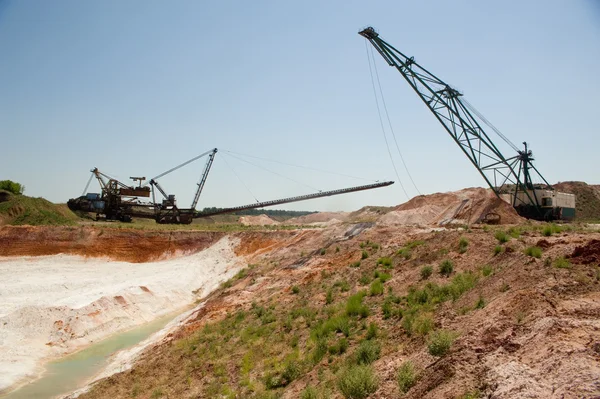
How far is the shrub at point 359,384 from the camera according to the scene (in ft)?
32.3

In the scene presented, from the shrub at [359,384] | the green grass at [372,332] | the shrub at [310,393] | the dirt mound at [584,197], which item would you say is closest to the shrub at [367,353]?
the green grass at [372,332]

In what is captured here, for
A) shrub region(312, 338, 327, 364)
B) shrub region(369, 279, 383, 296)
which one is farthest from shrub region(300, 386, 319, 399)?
shrub region(369, 279, 383, 296)

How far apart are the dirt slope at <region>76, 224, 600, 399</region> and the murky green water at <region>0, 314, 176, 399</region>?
323 cm

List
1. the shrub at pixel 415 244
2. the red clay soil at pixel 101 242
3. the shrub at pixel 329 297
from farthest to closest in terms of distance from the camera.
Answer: the red clay soil at pixel 101 242 < the shrub at pixel 415 244 < the shrub at pixel 329 297

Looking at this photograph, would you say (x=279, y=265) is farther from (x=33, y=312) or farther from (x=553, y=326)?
(x=553, y=326)

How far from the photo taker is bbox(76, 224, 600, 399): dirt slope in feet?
26.6

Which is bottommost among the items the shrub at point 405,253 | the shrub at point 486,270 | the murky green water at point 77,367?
the murky green water at point 77,367

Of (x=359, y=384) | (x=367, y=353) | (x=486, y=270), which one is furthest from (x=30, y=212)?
(x=359, y=384)

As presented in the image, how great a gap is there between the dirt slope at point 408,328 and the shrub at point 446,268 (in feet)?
0.26

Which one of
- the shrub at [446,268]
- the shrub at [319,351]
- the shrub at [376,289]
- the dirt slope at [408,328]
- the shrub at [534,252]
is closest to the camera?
the dirt slope at [408,328]

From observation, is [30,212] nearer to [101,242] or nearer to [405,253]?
[101,242]

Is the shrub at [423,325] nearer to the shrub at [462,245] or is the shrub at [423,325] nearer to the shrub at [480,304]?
the shrub at [480,304]

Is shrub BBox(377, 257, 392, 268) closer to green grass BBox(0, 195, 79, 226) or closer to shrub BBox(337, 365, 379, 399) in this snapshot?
shrub BBox(337, 365, 379, 399)

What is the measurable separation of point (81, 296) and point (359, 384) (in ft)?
85.1
